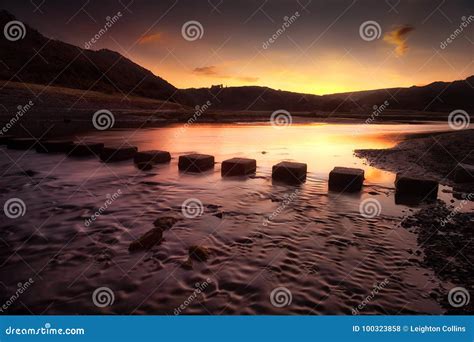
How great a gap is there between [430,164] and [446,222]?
7082 millimetres

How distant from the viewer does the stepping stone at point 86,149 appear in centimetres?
1139

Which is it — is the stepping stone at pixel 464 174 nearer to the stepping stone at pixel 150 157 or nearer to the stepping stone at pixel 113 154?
the stepping stone at pixel 150 157

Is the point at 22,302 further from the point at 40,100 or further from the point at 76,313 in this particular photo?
the point at 40,100

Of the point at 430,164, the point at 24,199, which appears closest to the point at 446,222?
the point at 430,164

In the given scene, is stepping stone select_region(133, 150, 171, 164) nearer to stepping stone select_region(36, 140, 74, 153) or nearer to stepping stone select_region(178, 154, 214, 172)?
stepping stone select_region(178, 154, 214, 172)

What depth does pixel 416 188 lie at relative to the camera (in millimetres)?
7152

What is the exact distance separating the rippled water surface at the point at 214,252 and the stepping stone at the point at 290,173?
0.66 m

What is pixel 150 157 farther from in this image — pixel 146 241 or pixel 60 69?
pixel 60 69

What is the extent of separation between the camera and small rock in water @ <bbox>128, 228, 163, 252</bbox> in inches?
165

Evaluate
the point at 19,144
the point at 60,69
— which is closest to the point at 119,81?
the point at 60,69

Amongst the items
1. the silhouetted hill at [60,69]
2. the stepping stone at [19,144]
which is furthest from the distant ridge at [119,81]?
the stepping stone at [19,144]

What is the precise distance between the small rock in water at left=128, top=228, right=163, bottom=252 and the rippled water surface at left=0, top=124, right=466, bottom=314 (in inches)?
4.0

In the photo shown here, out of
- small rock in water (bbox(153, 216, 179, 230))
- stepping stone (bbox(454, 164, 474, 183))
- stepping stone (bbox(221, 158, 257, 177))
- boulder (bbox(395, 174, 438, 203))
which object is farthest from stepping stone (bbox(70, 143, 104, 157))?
stepping stone (bbox(454, 164, 474, 183))

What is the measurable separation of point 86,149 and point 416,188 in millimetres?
10456
